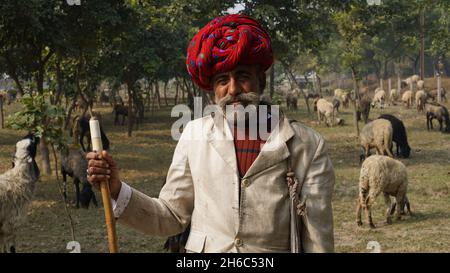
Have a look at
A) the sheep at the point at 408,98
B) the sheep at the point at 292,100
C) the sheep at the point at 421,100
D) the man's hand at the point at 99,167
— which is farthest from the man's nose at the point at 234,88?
the sheep at the point at 292,100

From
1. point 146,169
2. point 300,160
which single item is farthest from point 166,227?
point 146,169

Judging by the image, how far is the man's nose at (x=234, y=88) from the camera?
2.84 metres

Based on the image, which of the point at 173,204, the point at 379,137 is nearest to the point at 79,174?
the point at 379,137

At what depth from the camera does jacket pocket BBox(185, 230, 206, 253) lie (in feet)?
9.28

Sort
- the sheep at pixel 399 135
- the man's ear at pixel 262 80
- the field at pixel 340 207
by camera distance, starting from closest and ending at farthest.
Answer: the man's ear at pixel 262 80
the field at pixel 340 207
the sheep at pixel 399 135

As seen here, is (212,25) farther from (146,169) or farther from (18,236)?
(146,169)

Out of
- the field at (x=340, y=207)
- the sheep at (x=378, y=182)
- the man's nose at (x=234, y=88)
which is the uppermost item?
the man's nose at (x=234, y=88)

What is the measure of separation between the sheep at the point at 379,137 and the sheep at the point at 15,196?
396 inches

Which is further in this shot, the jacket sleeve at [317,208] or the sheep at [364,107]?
the sheep at [364,107]

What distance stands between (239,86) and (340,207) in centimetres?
904

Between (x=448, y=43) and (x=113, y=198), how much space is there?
20.2m

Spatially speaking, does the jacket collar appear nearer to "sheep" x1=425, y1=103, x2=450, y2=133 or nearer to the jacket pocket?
the jacket pocket

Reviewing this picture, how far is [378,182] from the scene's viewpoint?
9977 mm

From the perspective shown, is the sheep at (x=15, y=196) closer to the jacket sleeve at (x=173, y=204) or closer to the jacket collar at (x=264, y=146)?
the jacket sleeve at (x=173, y=204)
